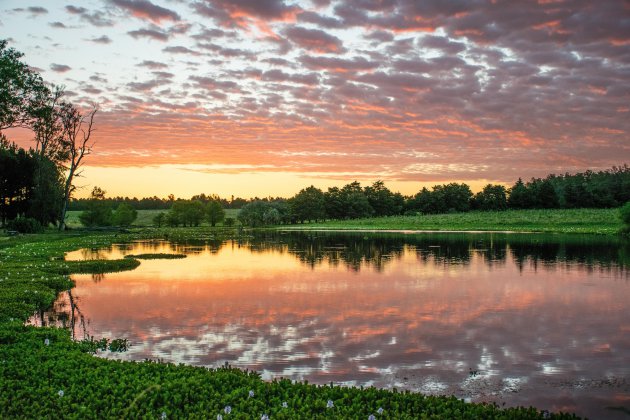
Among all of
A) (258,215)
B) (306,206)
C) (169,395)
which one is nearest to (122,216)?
(258,215)

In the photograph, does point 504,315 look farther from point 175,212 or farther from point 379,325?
point 175,212

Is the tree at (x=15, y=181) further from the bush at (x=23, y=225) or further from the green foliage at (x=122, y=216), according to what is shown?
the green foliage at (x=122, y=216)

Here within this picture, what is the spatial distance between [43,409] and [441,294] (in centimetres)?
2071

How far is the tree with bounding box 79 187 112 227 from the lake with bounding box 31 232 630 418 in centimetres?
8523

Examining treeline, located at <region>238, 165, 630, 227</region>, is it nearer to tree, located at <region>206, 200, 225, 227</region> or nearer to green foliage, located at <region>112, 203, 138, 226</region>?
tree, located at <region>206, 200, 225, 227</region>

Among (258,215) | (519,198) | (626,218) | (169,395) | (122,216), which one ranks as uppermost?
(519,198)

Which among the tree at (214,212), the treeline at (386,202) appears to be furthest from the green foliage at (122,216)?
the tree at (214,212)

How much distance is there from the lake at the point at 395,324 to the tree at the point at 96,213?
280ft

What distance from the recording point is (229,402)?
10.8 m

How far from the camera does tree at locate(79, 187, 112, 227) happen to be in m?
114

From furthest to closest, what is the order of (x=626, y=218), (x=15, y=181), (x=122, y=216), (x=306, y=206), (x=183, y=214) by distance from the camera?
(x=306, y=206) < (x=183, y=214) < (x=122, y=216) < (x=15, y=181) < (x=626, y=218)

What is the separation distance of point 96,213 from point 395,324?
107919 millimetres

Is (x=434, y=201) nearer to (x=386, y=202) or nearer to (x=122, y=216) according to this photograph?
(x=386, y=202)

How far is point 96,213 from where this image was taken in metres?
115
